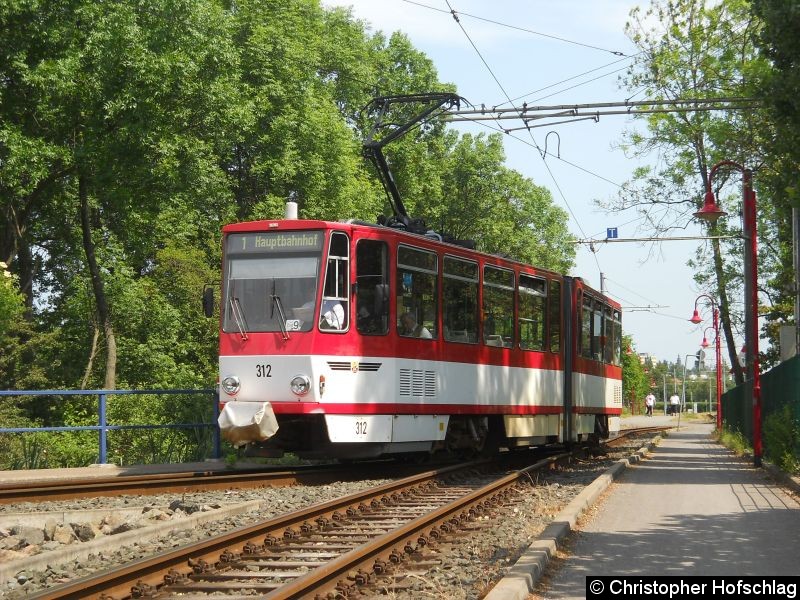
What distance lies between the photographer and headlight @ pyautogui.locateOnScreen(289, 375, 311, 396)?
47.5 ft

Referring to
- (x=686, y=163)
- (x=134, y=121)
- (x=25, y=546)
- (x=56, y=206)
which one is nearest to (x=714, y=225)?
(x=686, y=163)

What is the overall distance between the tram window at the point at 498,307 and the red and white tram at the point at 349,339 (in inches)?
2.6

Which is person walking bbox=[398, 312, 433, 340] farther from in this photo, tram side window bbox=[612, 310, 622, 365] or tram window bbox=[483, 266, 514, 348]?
tram side window bbox=[612, 310, 622, 365]

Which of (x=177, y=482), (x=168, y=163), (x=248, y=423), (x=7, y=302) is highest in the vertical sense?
(x=168, y=163)

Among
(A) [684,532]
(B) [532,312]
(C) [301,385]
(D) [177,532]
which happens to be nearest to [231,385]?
(C) [301,385]

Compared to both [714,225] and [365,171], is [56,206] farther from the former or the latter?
[714,225]

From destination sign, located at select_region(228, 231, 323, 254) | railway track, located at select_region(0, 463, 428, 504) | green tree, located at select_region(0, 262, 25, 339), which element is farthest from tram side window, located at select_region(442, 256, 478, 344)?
green tree, located at select_region(0, 262, 25, 339)

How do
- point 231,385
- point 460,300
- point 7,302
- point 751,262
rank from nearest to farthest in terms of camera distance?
point 231,385 < point 460,300 < point 751,262 < point 7,302

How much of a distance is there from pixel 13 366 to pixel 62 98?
305 inches

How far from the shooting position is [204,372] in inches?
1502

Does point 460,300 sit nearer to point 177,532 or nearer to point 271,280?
point 271,280

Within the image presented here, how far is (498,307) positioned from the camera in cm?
1830

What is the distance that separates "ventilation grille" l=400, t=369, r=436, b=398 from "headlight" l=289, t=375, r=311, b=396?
1.59m

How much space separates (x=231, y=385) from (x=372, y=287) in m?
2.32
